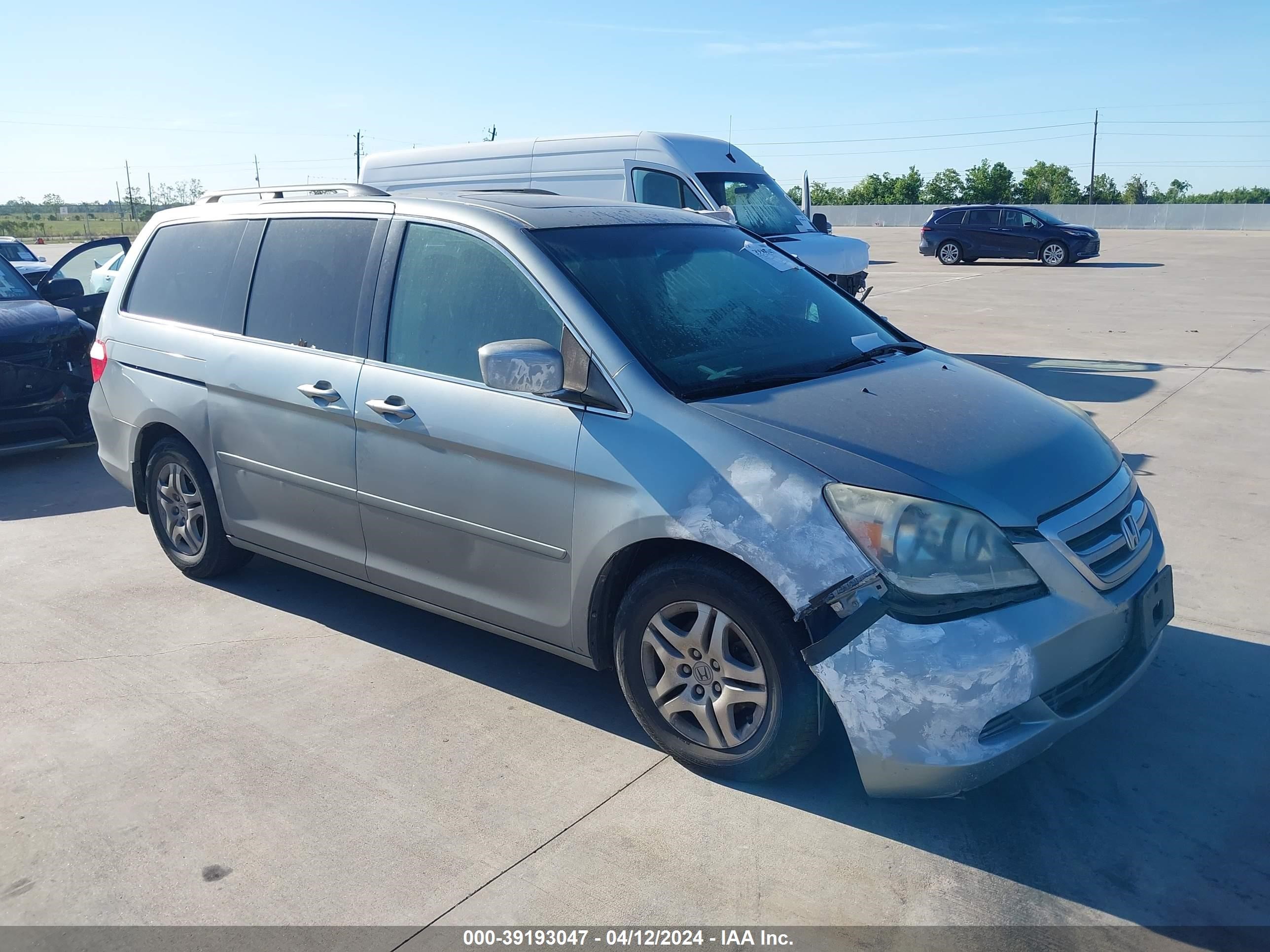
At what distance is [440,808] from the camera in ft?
11.0

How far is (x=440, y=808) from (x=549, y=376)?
1403mm

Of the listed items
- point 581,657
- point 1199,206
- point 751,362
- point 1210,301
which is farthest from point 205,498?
point 1199,206

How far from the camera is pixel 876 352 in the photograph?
422cm

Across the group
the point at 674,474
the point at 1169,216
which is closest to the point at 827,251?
the point at 674,474

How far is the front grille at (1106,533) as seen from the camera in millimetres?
3140

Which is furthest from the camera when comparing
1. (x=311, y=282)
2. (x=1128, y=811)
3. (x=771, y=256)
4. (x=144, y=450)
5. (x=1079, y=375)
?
(x=1079, y=375)

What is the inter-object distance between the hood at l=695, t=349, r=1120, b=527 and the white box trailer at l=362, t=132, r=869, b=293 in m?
7.34

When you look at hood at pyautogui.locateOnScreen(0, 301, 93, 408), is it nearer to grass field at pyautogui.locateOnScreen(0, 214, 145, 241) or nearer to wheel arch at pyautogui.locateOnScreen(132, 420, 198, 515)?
wheel arch at pyautogui.locateOnScreen(132, 420, 198, 515)

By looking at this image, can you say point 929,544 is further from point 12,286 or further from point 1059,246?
point 1059,246

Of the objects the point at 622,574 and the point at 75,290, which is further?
the point at 75,290

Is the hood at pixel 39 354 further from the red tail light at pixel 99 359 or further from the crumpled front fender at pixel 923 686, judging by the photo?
the crumpled front fender at pixel 923 686

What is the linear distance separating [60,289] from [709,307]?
6478 millimetres

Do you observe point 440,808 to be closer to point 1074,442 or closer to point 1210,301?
point 1074,442

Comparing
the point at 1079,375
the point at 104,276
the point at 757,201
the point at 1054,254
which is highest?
the point at 757,201
